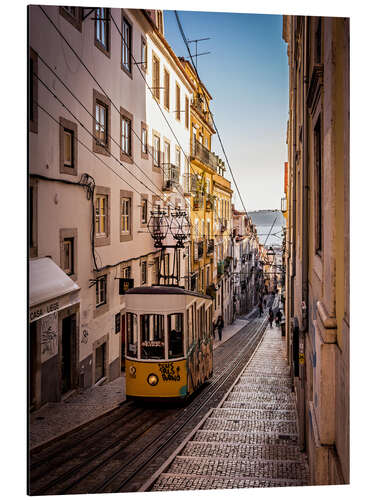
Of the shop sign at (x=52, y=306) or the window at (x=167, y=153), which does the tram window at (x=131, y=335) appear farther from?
the window at (x=167, y=153)

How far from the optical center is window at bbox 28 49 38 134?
4531 mm

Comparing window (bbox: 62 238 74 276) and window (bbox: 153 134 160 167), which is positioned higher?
window (bbox: 153 134 160 167)

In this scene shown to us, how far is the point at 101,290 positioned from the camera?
5.15m

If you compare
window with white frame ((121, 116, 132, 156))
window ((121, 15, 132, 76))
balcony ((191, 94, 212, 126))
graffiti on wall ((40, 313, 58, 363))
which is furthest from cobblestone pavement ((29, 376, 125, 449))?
window ((121, 15, 132, 76))

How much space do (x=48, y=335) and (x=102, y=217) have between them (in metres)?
1.18

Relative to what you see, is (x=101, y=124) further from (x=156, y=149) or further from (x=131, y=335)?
(x=131, y=335)

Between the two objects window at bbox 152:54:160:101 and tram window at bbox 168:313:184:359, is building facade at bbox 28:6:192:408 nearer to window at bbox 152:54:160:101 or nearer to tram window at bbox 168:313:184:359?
window at bbox 152:54:160:101

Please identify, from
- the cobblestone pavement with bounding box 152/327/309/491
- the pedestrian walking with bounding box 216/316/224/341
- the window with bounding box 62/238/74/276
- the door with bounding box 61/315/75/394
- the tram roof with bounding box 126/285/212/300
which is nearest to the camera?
the cobblestone pavement with bounding box 152/327/309/491

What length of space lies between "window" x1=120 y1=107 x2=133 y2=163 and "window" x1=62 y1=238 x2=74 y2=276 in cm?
103

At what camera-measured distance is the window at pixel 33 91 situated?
4.53m

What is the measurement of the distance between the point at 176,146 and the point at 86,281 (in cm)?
193

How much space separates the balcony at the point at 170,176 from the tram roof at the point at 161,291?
3.41ft

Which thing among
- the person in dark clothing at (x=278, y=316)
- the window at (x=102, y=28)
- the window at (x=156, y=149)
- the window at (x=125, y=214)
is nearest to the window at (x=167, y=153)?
the window at (x=156, y=149)

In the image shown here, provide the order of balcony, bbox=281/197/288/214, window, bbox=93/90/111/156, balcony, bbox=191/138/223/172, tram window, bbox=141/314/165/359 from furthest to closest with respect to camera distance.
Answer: balcony, bbox=281/197/288/214
tram window, bbox=141/314/165/359
balcony, bbox=191/138/223/172
window, bbox=93/90/111/156
